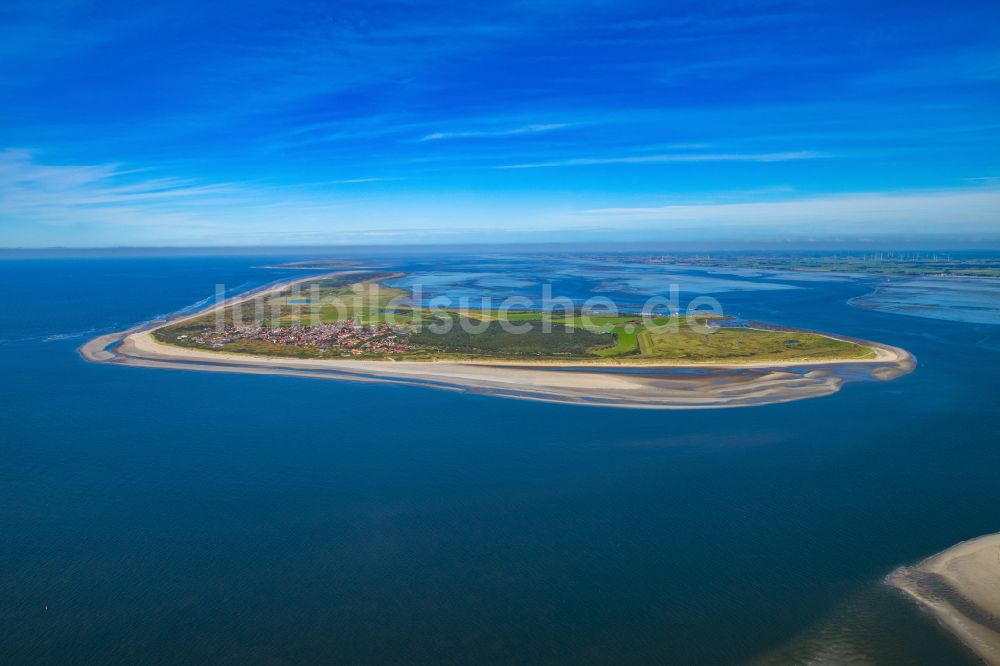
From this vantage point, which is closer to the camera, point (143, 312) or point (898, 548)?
point (898, 548)

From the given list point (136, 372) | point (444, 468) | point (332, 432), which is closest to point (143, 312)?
point (136, 372)

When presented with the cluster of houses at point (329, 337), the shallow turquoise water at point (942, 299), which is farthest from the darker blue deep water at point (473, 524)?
the shallow turquoise water at point (942, 299)

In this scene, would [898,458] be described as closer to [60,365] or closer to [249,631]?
[249,631]

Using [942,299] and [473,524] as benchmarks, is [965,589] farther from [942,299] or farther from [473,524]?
[942,299]

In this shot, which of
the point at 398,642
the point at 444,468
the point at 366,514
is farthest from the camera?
the point at 444,468

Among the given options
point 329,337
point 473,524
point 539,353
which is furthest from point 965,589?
point 329,337

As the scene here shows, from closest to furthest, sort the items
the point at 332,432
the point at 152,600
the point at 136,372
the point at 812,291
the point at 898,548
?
the point at 152,600, the point at 898,548, the point at 332,432, the point at 136,372, the point at 812,291

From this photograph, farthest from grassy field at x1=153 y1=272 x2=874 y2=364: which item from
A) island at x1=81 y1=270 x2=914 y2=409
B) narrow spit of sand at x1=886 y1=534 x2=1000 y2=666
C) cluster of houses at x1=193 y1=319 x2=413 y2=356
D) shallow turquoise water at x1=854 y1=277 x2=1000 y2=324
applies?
shallow turquoise water at x1=854 y1=277 x2=1000 y2=324
